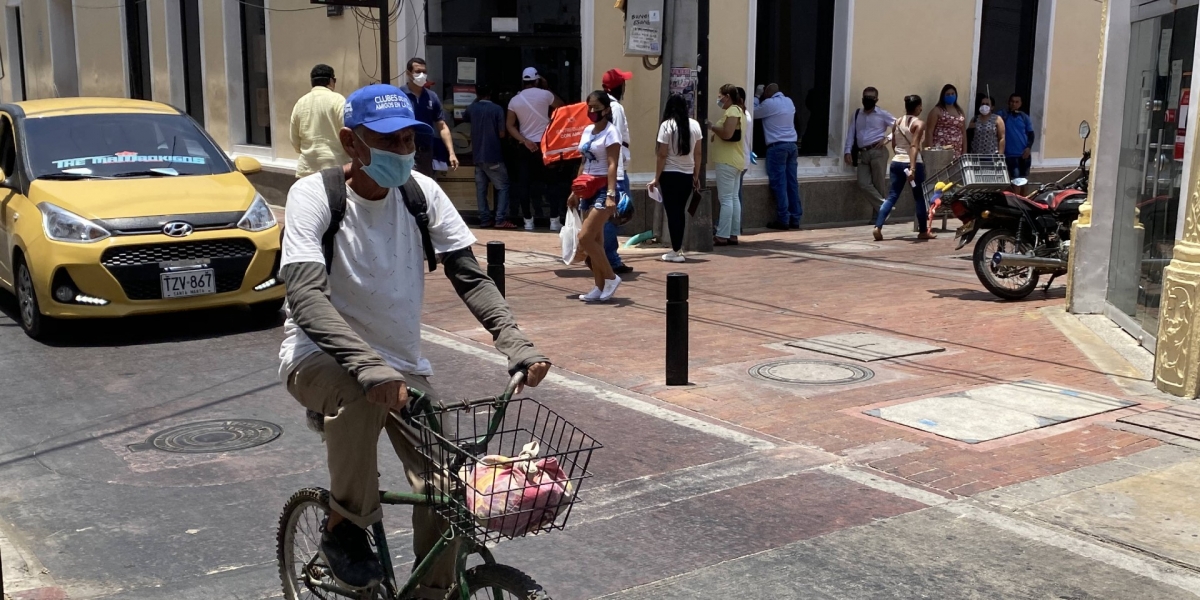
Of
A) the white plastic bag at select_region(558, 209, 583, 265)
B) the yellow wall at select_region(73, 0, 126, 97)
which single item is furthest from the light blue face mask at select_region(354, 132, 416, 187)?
the yellow wall at select_region(73, 0, 126, 97)

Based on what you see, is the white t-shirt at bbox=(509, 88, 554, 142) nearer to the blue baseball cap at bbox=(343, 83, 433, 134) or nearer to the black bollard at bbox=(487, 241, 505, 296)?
the black bollard at bbox=(487, 241, 505, 296)

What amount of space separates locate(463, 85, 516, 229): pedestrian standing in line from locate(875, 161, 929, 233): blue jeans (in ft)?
15.7

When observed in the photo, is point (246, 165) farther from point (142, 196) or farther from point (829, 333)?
point (829, 333)

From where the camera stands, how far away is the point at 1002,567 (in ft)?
15.6

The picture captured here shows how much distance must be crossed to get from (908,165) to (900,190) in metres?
0.35

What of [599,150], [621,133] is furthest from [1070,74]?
[599,150]

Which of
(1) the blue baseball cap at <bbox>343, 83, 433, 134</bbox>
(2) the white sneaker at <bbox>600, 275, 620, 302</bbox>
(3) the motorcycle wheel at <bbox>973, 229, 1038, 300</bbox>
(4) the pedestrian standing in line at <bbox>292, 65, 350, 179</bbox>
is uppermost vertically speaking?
(1) the blue baseball cap at <bbox>343, 83, 433, 134</bbox>

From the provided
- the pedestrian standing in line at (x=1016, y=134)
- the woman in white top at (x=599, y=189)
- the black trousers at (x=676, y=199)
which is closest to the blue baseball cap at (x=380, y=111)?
the woman in white top at (x=599, y=189)

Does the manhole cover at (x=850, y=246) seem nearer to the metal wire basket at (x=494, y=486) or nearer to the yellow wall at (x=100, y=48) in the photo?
the metal wire basket at (x=494, y=486)

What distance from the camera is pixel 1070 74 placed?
19.5m

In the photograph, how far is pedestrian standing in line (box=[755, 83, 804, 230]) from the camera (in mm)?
16297

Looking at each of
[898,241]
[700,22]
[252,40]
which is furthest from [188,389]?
[252,40]

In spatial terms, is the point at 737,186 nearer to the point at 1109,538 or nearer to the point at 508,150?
the point at 508,150

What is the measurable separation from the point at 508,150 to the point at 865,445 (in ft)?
33.0
